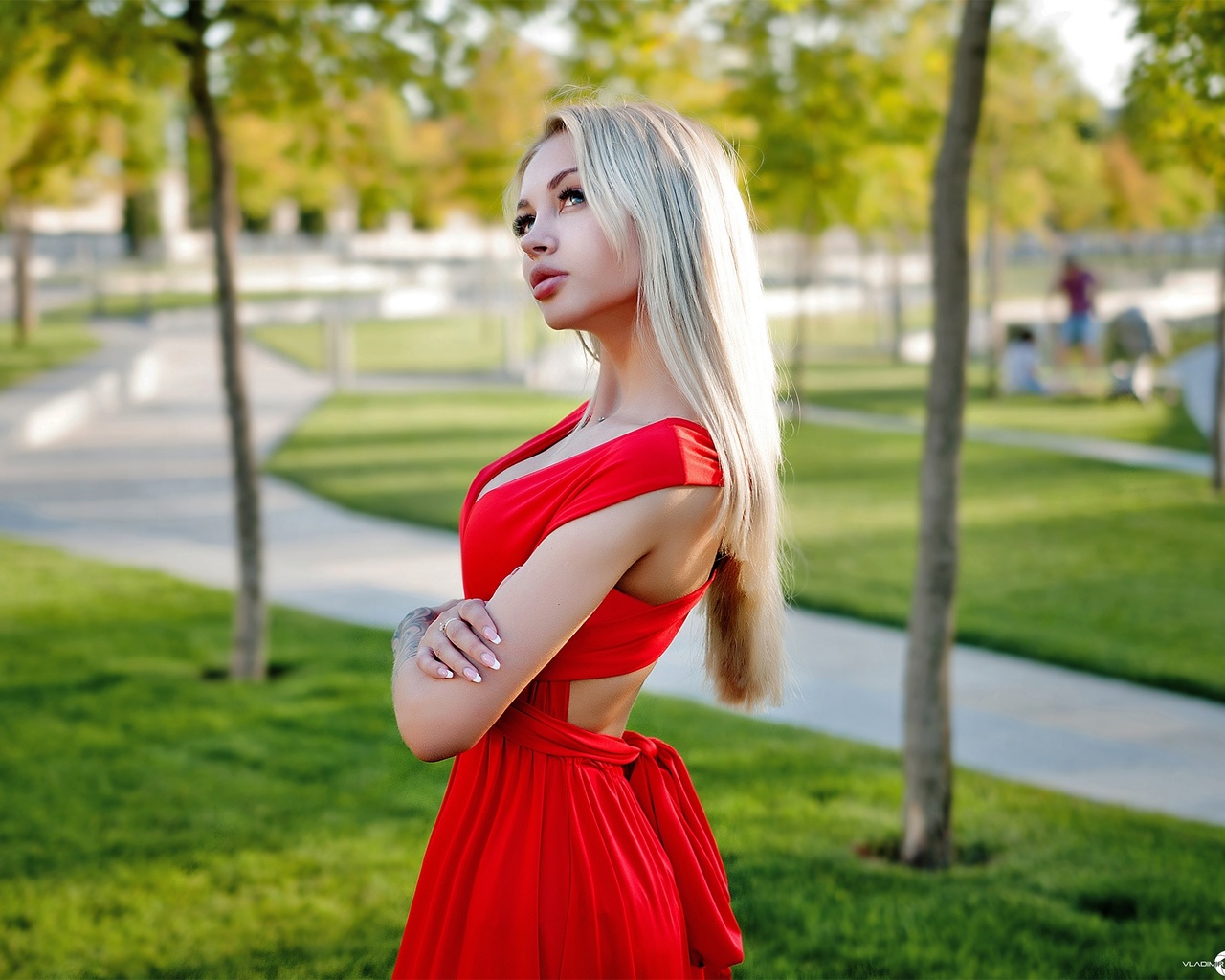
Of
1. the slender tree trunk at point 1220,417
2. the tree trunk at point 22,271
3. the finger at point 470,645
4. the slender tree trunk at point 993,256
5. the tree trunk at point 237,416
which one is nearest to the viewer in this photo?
the finger at point 470,645

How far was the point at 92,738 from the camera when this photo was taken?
5512mm

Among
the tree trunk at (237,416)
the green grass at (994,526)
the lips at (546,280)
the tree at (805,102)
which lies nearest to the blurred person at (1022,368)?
the green grass at (994,526)

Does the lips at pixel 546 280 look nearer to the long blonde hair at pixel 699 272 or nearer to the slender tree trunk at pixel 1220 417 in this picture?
the long blonde hair at pixel 699 272

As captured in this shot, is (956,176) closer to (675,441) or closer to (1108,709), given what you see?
(675,441)

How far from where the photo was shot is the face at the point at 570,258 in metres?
1.63

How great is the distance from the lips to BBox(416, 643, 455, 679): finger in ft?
1.57

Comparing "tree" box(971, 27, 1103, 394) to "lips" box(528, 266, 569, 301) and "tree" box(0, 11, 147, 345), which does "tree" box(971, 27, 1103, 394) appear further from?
"lips" box(528, 266, 569, 301)

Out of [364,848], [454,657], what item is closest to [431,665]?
[454,657]

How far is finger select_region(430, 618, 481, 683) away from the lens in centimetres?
153

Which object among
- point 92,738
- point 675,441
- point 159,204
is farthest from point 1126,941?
point 159,204

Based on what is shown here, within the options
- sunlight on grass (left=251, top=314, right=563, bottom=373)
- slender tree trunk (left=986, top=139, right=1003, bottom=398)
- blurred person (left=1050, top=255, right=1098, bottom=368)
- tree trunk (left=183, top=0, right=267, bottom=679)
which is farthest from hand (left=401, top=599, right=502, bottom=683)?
sunlight on grass (left=251, top=314, right=563, bottom=373)

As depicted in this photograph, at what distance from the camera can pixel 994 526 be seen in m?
10.0

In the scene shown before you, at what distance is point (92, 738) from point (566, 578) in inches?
183

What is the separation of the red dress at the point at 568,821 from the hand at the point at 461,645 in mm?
130
